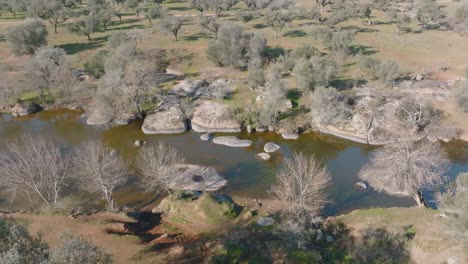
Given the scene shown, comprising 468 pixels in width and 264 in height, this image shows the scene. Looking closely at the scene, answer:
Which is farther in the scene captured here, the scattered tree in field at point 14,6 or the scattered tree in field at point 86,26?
the scattered tree in field at point 14,6

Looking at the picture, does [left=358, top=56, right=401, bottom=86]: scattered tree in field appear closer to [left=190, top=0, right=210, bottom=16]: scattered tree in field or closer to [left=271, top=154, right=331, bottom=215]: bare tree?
[left=271, top=154, right=331, bottom=215]: bare tree

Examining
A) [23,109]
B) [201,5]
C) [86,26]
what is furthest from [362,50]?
[23,109]

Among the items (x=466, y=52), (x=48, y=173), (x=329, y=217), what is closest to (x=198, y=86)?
(x=48, y=173)

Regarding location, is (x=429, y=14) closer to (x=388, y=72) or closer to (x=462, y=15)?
(x=462, y=15)

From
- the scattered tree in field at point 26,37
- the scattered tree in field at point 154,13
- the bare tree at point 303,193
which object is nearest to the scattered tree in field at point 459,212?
the bare tree at point 303,193

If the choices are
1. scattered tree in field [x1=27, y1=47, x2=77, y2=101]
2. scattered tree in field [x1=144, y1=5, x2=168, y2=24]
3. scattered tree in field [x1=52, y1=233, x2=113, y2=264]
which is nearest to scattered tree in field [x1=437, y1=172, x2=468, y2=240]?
scattered tree in field [x1=52, y1=233, x2=113, y2=264]

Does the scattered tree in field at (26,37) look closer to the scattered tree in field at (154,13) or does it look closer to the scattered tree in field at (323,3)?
the scattered tree in field at (154,13)

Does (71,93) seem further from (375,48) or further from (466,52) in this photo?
(466,52)
